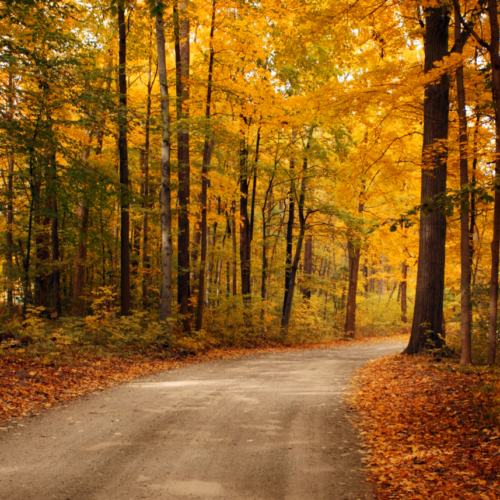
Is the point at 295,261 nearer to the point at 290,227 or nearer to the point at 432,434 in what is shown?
the point at 290,227

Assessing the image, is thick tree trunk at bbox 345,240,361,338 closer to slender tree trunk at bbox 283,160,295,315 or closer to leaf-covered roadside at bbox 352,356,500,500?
slender tree trunk at bbox 283,160,295,315

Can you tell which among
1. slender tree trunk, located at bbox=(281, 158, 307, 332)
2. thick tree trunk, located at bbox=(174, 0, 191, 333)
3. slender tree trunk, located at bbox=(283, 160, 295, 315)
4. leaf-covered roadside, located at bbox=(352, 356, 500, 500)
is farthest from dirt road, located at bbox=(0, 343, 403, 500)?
slender tree trunk, located at bbox=(283, 160, 295, 315)

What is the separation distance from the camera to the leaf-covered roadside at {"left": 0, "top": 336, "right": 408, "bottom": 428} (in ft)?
22.9

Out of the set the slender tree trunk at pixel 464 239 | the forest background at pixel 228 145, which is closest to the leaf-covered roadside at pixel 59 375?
the forest background at pixel 228 145

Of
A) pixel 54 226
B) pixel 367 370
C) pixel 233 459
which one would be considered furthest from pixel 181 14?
pixel 233 459

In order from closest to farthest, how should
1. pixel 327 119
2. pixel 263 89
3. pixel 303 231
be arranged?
pixel 327 119 < pixel 263 89 < pixel 303 231

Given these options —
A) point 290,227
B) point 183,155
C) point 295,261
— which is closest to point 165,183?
point 183,155

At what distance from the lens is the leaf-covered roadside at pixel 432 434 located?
412 centimetres

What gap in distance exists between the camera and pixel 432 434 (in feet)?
18.4

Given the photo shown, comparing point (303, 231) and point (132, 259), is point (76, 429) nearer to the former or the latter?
point (132, 259)

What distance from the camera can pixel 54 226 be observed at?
17.5m

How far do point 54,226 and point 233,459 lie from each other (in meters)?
15.2

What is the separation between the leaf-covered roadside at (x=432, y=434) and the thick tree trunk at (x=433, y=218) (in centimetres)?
230

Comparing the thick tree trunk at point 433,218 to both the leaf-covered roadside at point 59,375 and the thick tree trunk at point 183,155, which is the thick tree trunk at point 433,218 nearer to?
the leaf-covered roadside at point 59,375
